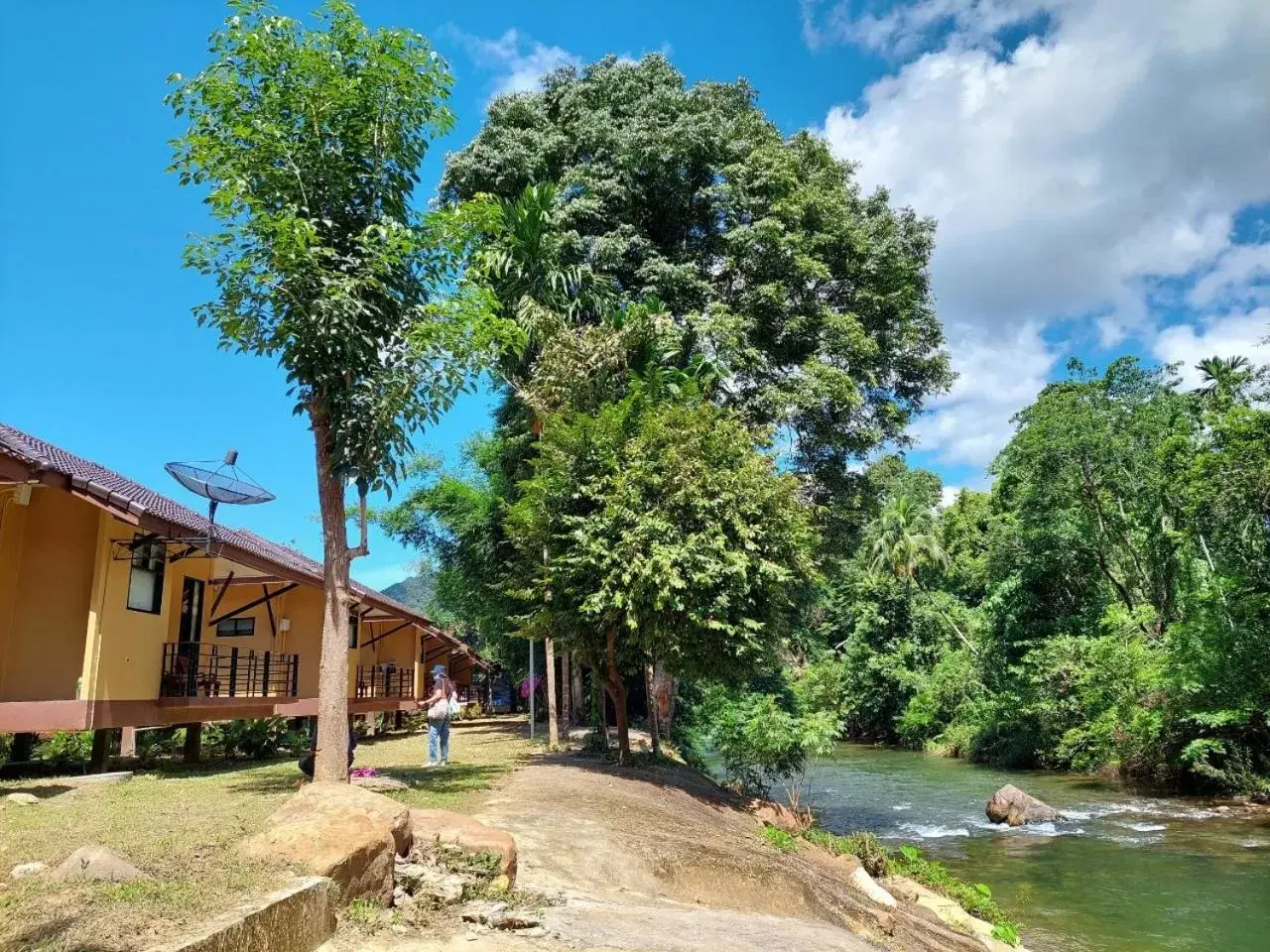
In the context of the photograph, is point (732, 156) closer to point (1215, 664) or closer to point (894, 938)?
point (1215, 664)

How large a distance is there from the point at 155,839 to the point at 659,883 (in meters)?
4.59

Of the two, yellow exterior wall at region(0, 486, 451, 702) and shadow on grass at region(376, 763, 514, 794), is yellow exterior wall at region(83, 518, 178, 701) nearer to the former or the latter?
yellow exterior wall at region(0, 486, 451, 702)

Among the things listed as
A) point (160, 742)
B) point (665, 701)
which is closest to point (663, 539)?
point (665, 701)

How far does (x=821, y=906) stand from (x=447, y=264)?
9.35 m

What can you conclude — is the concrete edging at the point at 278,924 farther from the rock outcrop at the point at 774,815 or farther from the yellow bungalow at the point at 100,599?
the rock outcrop at the point at 774,815

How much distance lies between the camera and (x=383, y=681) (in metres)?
26.4

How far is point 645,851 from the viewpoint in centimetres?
939

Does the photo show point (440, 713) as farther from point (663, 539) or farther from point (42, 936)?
point (42, 936)

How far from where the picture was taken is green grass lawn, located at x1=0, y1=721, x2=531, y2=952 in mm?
4566

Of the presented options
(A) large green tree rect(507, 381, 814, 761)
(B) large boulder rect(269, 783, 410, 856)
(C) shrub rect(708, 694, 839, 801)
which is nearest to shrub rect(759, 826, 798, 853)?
(A) large green tree rect(507, 381, 814, 761)

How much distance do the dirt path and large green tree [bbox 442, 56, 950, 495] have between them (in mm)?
12109

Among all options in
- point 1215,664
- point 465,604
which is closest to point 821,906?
point 1215,664

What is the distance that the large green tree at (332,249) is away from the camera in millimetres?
10875

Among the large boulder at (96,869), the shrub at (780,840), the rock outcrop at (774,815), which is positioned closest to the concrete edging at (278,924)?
the large boulder at (96,869)
